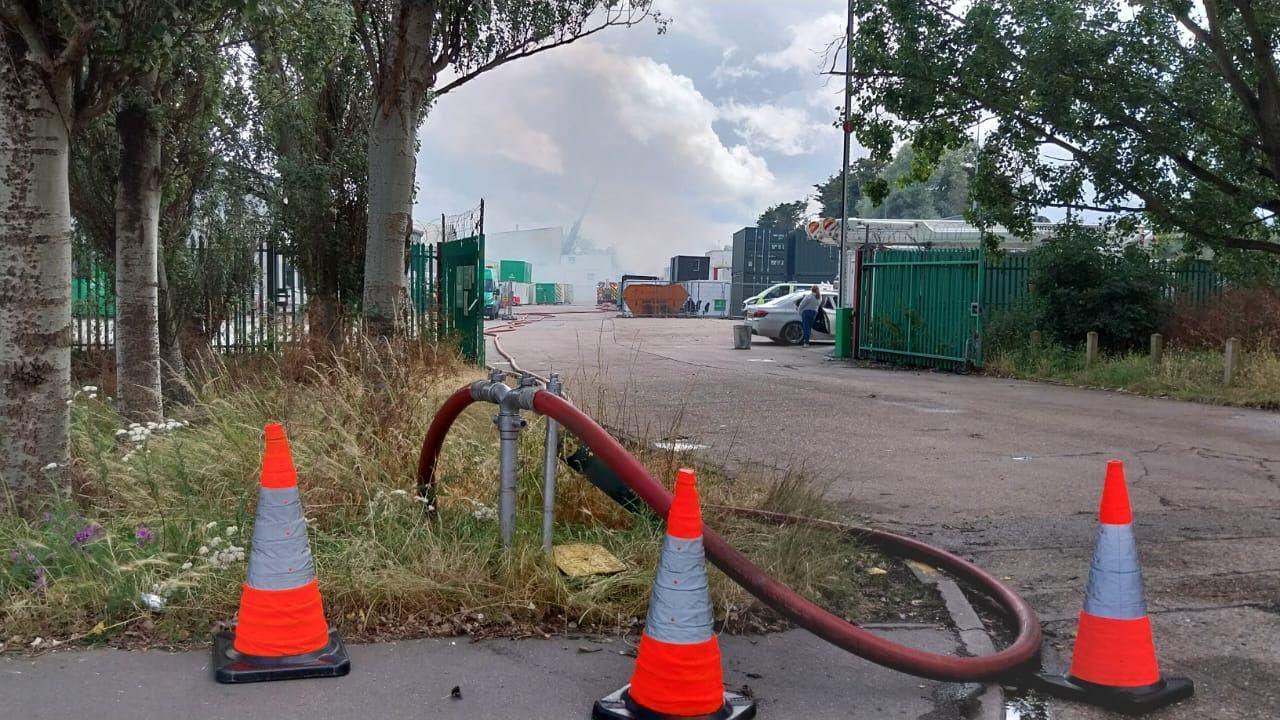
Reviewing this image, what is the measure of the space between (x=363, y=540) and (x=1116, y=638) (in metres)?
3.32

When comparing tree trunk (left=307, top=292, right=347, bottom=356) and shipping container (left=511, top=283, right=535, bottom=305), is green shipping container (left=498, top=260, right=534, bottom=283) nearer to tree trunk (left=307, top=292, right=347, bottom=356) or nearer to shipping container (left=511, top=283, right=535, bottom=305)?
shipping container (left=511, top=283, right=535, bottom=305)

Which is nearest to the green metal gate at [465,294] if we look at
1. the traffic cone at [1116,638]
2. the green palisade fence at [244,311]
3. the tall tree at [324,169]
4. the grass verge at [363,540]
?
the green palisade fence at [244,311]

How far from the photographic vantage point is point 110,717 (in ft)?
11.4

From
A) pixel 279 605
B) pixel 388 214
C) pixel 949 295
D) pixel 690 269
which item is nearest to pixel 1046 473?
pixel 388 214

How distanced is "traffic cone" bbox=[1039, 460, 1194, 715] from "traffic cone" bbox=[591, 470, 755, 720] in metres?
1.42

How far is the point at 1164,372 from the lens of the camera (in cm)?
1516

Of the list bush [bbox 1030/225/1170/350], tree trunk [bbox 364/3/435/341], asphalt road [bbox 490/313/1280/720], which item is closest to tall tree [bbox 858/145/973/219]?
bush [bbox 1030/225/1170/350]

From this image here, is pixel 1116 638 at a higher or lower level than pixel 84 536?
lower

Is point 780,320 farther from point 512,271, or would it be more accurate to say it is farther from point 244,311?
point 512,271

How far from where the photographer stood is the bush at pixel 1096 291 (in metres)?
17.4

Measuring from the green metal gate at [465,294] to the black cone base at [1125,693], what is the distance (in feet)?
39.4

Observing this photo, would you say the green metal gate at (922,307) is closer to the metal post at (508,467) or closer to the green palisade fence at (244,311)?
the green palisade fence at (244,311)

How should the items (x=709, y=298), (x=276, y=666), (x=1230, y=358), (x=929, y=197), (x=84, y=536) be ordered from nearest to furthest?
(x=276, y=666)
(x=84, y=536)
(x=1230, y=358)
(x=709, y=298)
(x=929, y=197)

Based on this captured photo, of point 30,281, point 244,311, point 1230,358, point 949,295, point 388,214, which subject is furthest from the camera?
point 949,295
